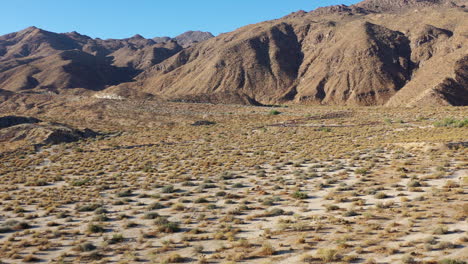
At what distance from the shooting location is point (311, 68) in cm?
13575

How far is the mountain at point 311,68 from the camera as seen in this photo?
101 m

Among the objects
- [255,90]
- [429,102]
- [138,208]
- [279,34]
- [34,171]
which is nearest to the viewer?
[138,208]

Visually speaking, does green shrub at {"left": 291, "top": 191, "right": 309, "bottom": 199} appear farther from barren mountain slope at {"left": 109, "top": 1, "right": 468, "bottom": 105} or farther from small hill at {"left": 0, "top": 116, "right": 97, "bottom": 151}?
barren mountain slope at {"left": 109, "top": 1, "right": 468, "bottom": 105}

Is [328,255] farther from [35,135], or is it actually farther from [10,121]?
[10,121]

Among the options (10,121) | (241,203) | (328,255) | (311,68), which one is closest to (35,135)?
(10,121)

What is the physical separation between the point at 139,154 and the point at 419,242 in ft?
90.4

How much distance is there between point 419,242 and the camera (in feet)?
33.8

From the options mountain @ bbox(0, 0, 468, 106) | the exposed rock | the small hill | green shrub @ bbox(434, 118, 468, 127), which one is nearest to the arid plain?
the small hill

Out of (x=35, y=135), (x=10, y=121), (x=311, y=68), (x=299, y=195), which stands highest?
(x=311, y=68)

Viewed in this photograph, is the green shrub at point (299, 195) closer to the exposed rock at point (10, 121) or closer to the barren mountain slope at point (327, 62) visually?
the exposed rock at point (10, 121)

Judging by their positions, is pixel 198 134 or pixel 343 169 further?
pixel 198 134

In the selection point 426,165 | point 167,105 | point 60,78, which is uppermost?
point 60,78

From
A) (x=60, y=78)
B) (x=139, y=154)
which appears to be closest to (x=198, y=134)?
(x=139, y=154)

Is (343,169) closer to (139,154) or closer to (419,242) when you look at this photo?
(419,242)
